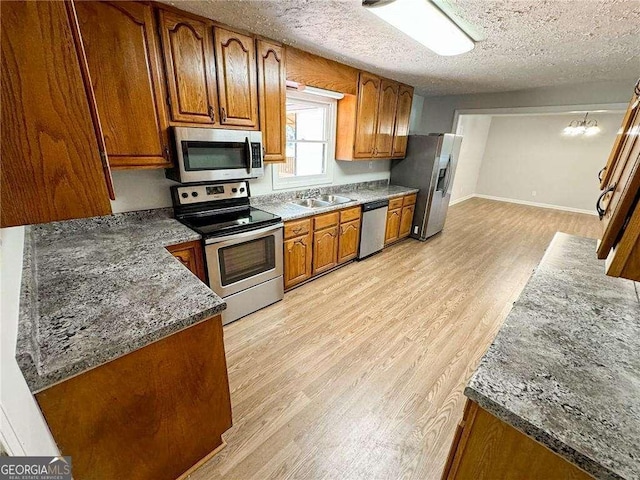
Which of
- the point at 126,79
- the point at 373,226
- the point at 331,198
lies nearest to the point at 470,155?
the point at 373,226

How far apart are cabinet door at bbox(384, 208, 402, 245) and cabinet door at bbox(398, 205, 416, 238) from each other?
10 cm

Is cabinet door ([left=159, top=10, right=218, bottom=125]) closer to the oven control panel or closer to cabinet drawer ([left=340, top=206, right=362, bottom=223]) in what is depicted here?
the oven control panel

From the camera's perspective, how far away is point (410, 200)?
418cm

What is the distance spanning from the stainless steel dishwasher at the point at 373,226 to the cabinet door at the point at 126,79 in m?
2.32

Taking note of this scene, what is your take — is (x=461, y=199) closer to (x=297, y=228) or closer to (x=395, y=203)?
(x=395, y=203)

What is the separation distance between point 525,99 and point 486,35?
8.31 feet

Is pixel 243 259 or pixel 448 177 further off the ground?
pixel 448 177

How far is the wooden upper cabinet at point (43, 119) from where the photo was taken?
606 mm

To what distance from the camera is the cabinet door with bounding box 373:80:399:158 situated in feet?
11.5

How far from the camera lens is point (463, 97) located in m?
4.35

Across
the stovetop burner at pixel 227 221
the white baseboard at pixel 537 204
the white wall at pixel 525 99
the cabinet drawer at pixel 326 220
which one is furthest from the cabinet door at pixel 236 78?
the white baseboard at pixel 537 204

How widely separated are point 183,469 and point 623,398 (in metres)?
A: 1.73

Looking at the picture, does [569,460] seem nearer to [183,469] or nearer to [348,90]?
[183,469]

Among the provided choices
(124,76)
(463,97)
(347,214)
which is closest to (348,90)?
(347,214)
